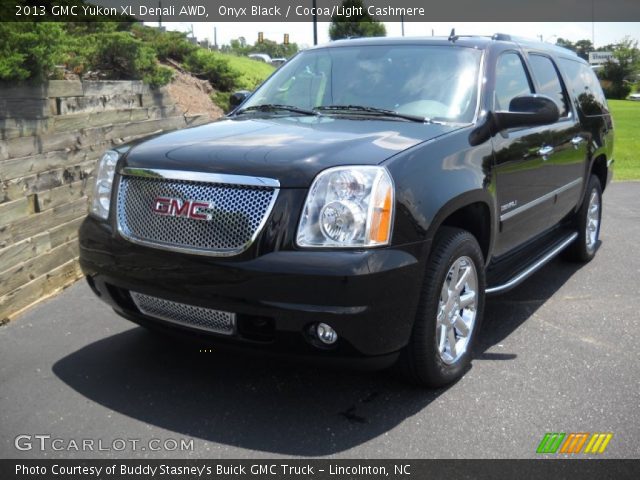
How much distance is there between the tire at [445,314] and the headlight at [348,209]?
1.53ft

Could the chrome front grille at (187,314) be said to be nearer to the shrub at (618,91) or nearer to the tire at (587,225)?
the tire at (587,225)

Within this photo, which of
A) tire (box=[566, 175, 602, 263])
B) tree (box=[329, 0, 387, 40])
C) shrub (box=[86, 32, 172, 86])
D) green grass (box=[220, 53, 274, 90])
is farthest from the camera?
tree (box=[329, 0, 387, 40])

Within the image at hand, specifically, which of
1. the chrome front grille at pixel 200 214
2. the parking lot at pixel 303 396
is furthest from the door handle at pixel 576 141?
the chrome front grille at pixel 200 214

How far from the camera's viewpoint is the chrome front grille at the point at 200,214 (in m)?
3.15

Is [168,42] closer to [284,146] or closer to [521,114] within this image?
[521,114]

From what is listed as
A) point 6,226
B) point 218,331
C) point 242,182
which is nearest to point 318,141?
point 242,182

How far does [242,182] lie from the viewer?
125 inches

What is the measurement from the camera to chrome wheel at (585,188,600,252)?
6379 mm

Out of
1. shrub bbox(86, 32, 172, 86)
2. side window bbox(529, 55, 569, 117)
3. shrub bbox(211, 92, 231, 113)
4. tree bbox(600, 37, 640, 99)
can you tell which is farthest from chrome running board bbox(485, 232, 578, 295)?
tree bbox(600, 37, 640, 99)

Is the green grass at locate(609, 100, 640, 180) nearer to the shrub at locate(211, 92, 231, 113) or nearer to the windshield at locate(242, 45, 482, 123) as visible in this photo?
the shrub at locate(211, 92, 231, 113)

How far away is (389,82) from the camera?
4422 mm

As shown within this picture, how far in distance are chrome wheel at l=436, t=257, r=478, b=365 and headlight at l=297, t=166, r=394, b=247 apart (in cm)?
67

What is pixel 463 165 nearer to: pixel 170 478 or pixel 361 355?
pixel 361 355

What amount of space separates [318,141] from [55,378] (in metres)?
1.96
